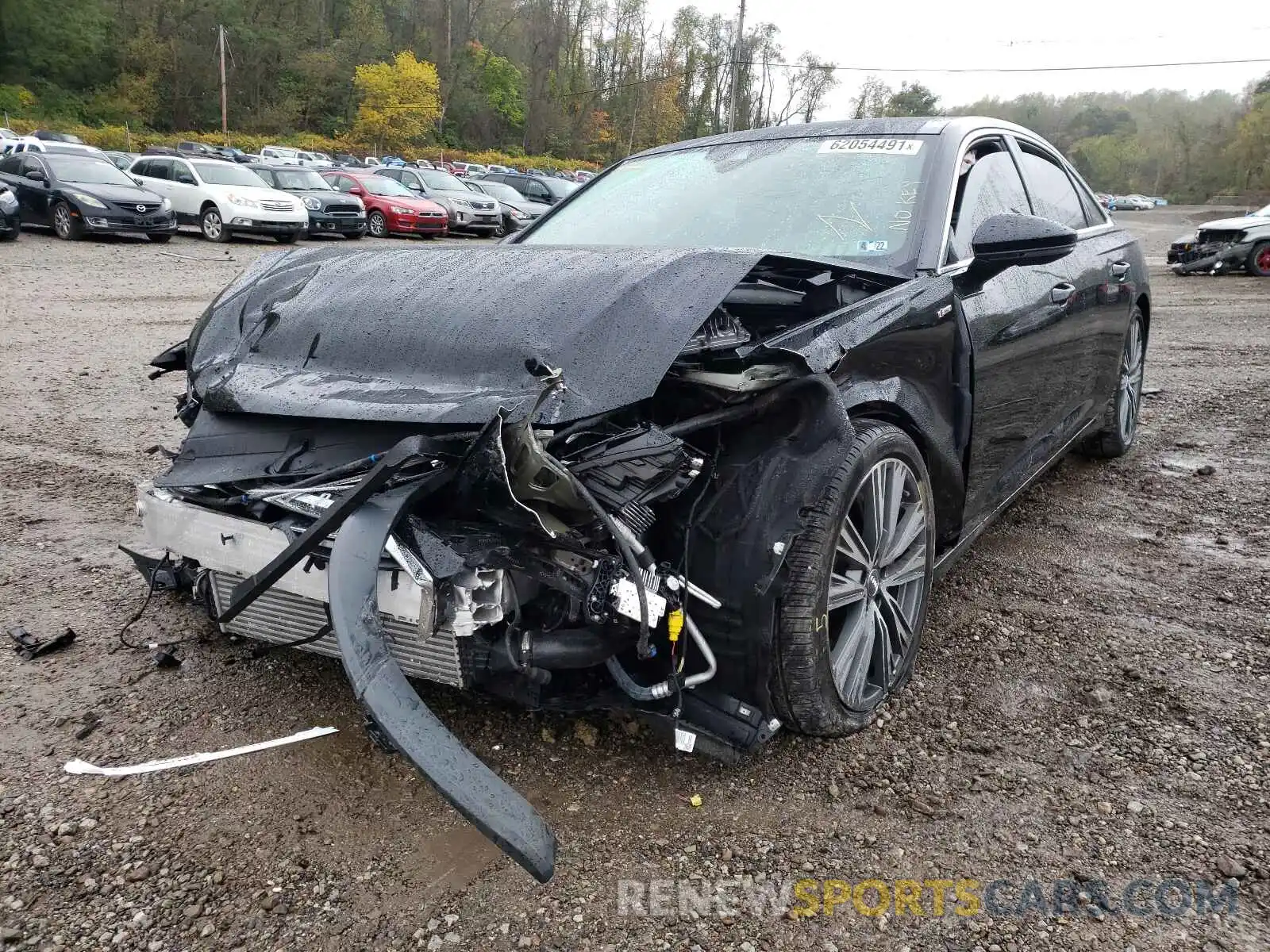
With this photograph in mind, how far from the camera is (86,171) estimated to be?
53.1ft

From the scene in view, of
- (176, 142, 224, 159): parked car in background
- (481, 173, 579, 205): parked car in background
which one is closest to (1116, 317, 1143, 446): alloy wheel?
(481, 173, 579, 205): parked car in background

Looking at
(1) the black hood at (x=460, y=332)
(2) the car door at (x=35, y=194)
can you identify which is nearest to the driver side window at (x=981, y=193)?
(1) the black hood at (x=460, y=332)

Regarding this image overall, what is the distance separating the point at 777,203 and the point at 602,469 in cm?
166

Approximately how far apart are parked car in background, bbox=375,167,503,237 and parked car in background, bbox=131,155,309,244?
4.06m

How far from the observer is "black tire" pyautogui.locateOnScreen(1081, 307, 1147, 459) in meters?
4.83

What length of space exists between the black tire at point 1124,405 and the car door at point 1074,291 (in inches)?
17.8

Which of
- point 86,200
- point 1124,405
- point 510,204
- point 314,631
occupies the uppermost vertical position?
point 510,204

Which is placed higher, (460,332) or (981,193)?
(981,193)

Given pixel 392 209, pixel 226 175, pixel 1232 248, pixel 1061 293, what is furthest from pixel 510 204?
pixel 1061 293

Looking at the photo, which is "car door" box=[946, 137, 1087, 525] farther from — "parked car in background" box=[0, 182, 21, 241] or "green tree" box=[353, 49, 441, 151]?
"green tree" box=[353, 49, 441, 151]

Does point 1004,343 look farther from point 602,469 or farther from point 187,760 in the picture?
point 187,760

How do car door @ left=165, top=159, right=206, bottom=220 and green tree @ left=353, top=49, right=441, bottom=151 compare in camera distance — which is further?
green tree @ left=353, top=49, right=441, bottom=151

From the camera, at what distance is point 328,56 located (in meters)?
67.8

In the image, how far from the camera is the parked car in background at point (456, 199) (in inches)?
833
